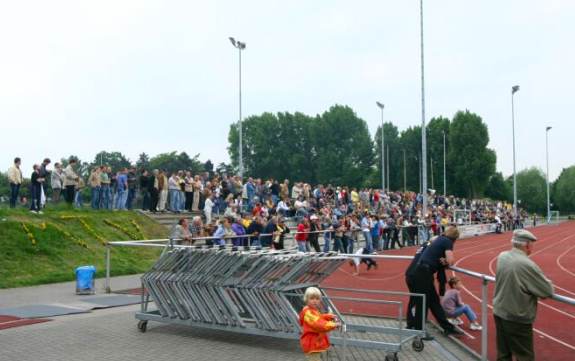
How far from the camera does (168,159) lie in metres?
115

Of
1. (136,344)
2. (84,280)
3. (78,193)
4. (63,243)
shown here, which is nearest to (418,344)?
(136,344)

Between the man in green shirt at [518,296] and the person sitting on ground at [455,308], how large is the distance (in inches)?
138

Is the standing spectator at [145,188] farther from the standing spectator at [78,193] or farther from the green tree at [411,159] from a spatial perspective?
the green tree at [411,159]

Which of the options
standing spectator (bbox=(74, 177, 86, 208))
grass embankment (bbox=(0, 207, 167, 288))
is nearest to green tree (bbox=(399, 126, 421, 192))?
standing spectator (bbox=(74, 177, 86, 208))

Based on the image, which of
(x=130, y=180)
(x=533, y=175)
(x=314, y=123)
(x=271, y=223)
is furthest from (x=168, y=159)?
(x=271, y=223)

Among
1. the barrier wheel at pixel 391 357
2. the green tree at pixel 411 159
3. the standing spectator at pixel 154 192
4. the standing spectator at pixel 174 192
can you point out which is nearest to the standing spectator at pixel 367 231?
the standing spectator at pixel 174 192

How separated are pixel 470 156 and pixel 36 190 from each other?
7917cm

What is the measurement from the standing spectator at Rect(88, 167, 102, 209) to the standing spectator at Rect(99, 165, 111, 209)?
0.38ft

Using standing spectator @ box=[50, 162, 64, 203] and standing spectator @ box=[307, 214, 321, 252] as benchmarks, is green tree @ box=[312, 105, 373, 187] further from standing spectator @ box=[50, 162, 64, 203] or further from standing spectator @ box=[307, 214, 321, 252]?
standing spectator @ box=[50, 162, 64, 203]

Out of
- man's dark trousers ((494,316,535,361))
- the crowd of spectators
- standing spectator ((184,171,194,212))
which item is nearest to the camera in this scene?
man's dark trousers ((494,316,535,361))

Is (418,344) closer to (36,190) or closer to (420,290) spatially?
(420,290)

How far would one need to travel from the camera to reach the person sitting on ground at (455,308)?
10.6 metres

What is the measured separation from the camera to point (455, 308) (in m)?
10.7

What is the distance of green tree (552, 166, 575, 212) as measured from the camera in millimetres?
108150
